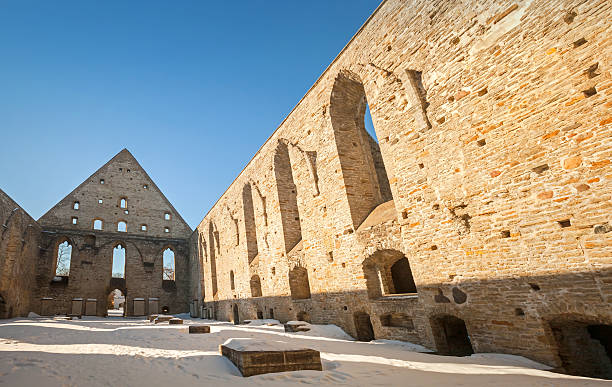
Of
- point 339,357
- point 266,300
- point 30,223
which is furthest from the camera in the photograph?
point 30,223

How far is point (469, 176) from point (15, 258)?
62.7 feet

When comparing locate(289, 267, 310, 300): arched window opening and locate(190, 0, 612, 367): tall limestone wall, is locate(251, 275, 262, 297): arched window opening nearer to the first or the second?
locate(289, 267, 310, 300): arched window opening

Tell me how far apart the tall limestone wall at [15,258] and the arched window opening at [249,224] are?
9.88 m

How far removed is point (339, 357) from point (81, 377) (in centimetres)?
374

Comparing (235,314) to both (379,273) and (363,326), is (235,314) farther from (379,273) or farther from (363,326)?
(379,273)

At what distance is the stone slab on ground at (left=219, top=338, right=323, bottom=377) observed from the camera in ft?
13.2

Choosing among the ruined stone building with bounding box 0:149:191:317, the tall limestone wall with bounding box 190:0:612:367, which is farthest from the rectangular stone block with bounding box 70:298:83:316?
the tall limestone wall with bounding box 190:0:612:367

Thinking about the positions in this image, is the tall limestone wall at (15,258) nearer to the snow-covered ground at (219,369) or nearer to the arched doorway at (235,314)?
the arched doorway at (235,314)

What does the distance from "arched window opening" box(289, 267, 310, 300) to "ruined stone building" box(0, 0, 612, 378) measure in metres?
0.07

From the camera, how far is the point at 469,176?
564cm

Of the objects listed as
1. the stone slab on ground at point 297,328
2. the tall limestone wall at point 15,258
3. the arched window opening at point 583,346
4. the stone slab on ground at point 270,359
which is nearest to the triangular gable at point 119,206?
the tall limestone wall at point 15,258

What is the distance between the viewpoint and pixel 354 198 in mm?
8750

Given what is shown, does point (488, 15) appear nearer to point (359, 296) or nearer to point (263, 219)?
point (359, 296)

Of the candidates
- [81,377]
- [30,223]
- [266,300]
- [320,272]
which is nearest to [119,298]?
[30,223]
